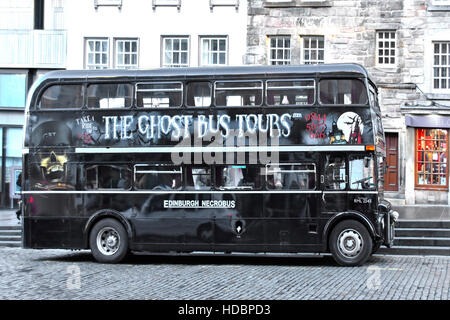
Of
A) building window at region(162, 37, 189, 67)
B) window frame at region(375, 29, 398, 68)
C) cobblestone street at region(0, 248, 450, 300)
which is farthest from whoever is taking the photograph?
building window at region(162, 37, 189, 67)

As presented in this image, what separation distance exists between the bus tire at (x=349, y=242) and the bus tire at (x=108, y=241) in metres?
4.42

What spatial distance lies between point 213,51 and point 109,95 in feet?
40.4

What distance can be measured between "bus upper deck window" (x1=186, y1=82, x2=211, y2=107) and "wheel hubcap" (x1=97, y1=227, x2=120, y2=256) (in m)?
3.24

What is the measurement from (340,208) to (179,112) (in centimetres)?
390

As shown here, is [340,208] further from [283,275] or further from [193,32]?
[193,32]

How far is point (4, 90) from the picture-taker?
2750cm

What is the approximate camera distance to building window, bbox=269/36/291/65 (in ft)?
86.4

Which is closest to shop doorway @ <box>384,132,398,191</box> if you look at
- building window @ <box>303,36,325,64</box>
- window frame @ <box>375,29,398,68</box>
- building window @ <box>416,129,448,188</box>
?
building window @ <box>416,129,448,188</box>

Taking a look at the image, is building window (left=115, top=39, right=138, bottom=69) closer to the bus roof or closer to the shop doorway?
the shop doorway

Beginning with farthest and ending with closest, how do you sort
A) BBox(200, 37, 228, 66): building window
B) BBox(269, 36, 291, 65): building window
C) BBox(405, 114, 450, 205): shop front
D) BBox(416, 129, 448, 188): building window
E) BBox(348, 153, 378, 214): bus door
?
BBox(200, 37, 228, 66): building window
BBox(269, 36, 291, 65): building window
BBox(416, 129, 448, 188): building window
BBox(405, 114, 450, 205): shop front
BBox(348, 153, 378, 214): bus door

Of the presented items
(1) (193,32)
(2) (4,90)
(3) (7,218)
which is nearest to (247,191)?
(3) (7,218)

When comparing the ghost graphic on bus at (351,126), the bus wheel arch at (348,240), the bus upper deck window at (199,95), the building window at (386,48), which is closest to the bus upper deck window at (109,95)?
the bus upper deck window at (199,95)

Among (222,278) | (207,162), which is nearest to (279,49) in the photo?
(207,162)

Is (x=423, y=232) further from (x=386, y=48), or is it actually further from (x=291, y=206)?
(x=386, y=48)
